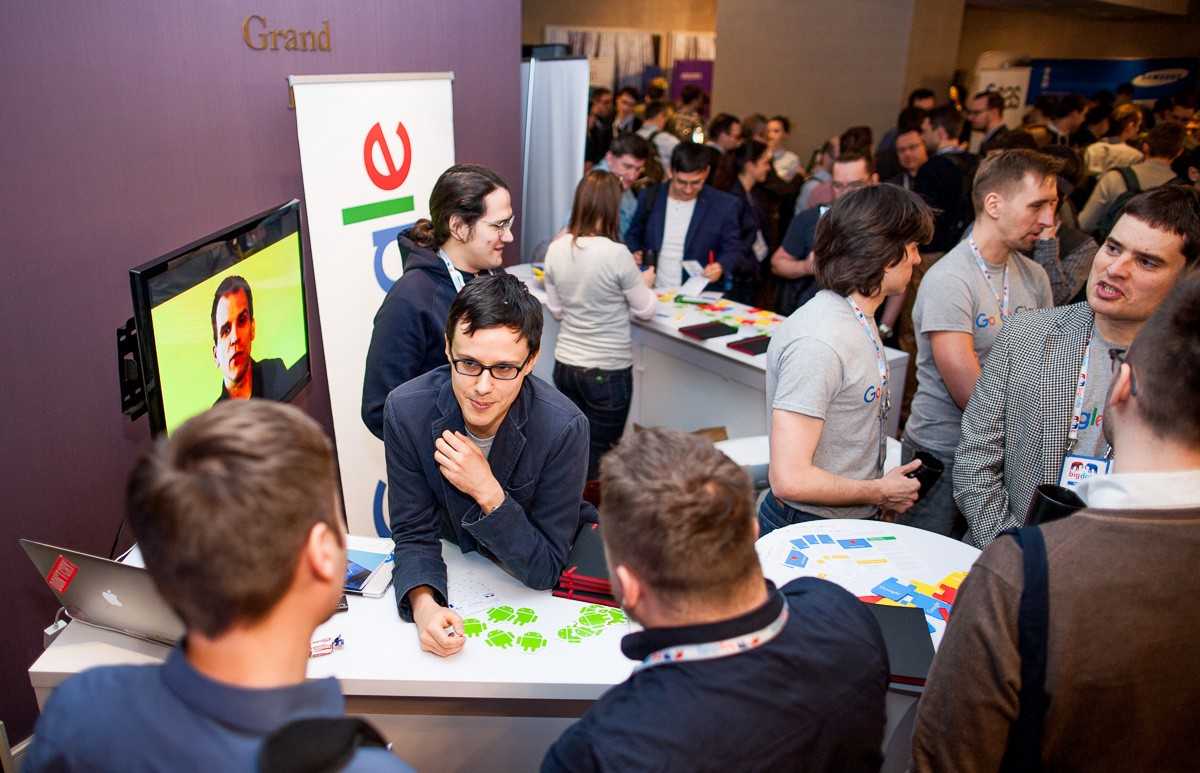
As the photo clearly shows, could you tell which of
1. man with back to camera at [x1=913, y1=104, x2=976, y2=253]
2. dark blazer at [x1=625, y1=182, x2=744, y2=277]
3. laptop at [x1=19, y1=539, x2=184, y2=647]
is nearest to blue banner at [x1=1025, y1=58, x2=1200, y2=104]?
man with back to camera at [x1=913, y1=104, x2=976, y2=253]

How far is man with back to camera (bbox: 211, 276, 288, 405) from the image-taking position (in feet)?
7.06

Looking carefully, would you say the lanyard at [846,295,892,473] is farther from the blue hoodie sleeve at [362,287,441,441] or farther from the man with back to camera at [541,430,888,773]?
the blue hoodie sleeve at [362,287,441,441]

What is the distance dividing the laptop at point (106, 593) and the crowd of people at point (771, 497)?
0.47 metres

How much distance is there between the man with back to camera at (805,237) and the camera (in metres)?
4.30

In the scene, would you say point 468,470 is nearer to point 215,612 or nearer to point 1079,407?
point 215,612

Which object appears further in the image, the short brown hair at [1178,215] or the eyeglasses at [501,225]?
the eyeglasses at [501,225]

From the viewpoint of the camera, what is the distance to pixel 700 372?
418cm

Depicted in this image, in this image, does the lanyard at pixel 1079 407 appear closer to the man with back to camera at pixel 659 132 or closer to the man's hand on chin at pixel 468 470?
the man's hand on chin at pixel 468 470

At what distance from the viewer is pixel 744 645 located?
106 centimetres

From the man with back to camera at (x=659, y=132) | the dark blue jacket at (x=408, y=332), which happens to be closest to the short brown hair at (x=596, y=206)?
the dark blue jacket at (x=408, y=332)

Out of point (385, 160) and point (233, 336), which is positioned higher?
point (385, 160)

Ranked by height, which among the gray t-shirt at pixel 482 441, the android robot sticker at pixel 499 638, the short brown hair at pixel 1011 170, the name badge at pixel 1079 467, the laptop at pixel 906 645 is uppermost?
the short brown hair at pixel 1011 170

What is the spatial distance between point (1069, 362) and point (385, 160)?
2554mm

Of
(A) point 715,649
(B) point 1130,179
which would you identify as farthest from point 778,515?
(B) point 1130,179
